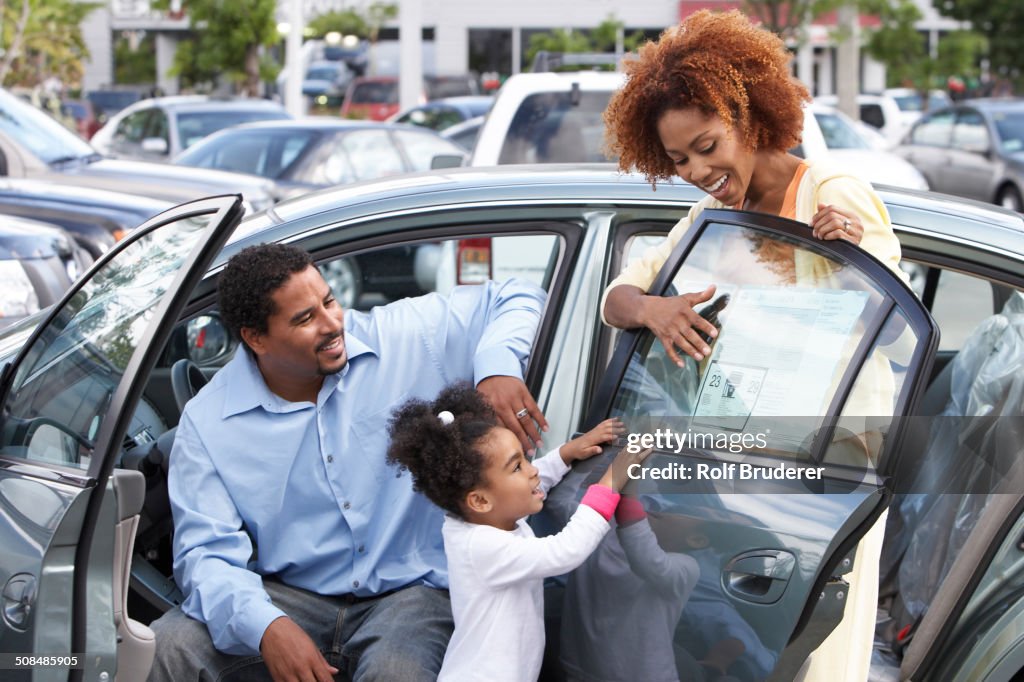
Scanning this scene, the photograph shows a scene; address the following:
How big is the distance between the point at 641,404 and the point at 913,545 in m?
1.03

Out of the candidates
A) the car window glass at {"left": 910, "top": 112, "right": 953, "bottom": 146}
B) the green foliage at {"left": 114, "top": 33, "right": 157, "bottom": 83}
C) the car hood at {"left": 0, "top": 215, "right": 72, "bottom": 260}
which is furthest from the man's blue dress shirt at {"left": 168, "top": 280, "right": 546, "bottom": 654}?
the green foliage at {"left": 114, "top": 33, "right": 157, "bottom": 83}

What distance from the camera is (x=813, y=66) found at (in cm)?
4584

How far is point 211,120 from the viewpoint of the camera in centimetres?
1371

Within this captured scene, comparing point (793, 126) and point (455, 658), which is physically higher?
point (793, 126)

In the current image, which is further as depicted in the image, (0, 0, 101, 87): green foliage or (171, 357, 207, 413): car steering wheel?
(0, 0, 101, 87): green foliage

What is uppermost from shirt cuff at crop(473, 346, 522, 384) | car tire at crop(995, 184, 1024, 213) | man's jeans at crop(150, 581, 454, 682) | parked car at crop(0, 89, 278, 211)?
parked car at crop(0, 89, 278, 211)

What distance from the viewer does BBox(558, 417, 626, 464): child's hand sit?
2.55 metres

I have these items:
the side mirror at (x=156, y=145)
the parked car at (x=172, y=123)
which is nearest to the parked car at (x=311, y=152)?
the side mirror at (x=156, y=145)

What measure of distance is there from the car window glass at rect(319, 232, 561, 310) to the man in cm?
33

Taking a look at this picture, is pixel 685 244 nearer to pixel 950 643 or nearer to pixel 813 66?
pixel 950 643

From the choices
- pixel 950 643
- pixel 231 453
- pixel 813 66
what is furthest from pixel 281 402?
pixel 813 66

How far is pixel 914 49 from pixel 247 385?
1097 inches

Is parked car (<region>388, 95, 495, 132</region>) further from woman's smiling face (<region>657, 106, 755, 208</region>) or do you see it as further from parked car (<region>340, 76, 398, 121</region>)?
woman's smiling face (<region>657, 106, 755, 208</region>)

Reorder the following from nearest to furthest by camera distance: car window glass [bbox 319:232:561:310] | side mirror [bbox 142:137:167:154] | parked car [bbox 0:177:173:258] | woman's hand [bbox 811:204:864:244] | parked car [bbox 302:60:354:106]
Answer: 1. woman's hand [bbox 811:204:864:244]
2. car window glass [bbox 319:232:561:310]
3. parked car [bbox 0:177:173:258]
4. side mirror [bbox 142:137:167:154]
5. parked car [bbox 302:60:354:106]
